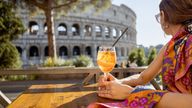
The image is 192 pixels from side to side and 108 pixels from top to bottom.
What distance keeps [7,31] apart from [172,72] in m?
18.9

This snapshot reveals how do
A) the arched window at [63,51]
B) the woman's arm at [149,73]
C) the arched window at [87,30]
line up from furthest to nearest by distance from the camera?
the arched window at [87,30]
the arched window at [63,51]
the woman's arm at [149,73]

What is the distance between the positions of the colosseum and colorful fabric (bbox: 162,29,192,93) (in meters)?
36.9

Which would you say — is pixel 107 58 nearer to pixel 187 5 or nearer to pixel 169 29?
pixel 169 29

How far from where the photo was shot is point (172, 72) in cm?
130

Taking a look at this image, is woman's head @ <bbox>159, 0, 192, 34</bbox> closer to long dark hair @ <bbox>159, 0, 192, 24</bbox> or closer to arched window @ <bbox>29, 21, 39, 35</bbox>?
long dark hair @ <bbox>159, 0, 192, 24</bbox>

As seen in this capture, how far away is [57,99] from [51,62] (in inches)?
522

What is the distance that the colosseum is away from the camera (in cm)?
4012

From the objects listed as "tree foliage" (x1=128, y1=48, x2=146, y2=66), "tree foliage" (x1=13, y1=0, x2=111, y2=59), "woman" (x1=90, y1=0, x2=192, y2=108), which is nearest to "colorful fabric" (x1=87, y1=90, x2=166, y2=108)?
"woman" (x1=90, y1=0, x2=192, y2=108)

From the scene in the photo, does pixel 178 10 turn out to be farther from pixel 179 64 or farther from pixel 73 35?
pixel 73 35

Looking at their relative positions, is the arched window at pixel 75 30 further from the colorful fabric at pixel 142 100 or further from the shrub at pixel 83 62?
the colorful fabric at pixel 142 100

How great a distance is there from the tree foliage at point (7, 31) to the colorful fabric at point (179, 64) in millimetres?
18103

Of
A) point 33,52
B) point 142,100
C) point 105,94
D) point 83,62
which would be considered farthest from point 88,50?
point 142,100

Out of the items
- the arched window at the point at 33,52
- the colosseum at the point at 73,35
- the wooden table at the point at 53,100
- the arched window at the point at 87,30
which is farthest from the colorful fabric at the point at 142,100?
the arched window at the point at 87,30

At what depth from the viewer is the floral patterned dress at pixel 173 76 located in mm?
1077
